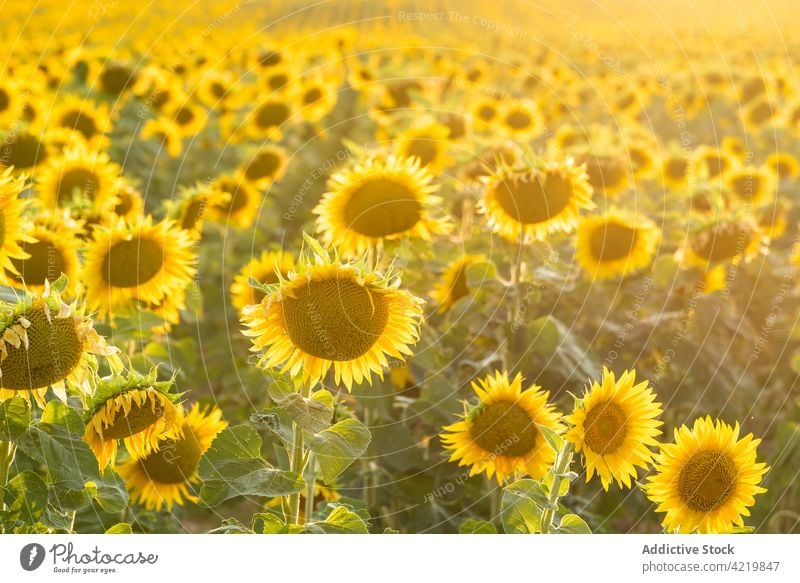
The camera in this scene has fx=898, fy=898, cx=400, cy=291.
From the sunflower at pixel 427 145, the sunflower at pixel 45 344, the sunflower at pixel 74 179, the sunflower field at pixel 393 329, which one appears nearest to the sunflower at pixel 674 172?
the sunflower field at pixel 393 329

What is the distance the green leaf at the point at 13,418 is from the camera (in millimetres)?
1441

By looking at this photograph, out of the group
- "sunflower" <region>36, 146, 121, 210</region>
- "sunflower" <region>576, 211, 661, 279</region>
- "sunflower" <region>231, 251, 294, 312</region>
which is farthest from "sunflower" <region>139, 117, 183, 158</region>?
"sunflower" <region>576, 211, 661, 279</region>

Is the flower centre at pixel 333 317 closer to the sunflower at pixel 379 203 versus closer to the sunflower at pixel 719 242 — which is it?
the sunflower at pixel 379 203

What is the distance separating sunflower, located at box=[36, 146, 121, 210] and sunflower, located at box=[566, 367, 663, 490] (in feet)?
5.23

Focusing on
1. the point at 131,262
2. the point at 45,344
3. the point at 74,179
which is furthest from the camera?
the point at 74,179

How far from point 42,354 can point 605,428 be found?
98cm

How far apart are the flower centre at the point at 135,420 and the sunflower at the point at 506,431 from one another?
1.93ft

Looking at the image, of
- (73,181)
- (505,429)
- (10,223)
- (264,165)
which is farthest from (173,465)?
(264,165)

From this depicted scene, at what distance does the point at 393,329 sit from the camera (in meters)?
1.59

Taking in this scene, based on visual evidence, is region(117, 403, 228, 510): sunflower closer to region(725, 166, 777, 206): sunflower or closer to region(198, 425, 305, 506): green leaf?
region(198, 425, 305, 506): green leaf

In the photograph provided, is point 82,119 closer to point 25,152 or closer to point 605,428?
point 25,152

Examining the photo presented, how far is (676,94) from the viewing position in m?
6.36

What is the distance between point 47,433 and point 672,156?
3393mm
